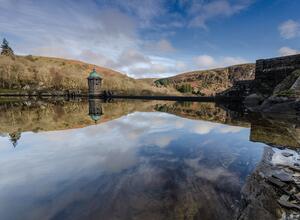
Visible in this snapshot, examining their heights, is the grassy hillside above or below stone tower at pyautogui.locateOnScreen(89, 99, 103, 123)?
above

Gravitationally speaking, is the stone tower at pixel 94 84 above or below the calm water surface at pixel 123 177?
above

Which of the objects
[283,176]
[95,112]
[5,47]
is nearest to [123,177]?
[283,176]

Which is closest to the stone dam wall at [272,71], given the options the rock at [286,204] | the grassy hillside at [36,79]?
the rock at [286,204]

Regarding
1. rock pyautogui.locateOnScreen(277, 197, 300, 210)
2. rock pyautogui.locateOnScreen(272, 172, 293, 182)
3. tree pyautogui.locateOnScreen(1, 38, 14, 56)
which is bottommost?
rock pyautogui.locateOnScreen(272, 172, 293, 182)

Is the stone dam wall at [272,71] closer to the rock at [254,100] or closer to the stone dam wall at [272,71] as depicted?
the stone dam wall at [272,71]

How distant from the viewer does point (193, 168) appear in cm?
769

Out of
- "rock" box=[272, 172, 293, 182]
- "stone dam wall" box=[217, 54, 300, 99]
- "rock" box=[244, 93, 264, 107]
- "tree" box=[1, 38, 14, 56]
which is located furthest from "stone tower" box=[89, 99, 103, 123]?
"tree" box=[1, 38, 14, 56]

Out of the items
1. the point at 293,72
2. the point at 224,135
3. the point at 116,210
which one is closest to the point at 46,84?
the point at 293,72

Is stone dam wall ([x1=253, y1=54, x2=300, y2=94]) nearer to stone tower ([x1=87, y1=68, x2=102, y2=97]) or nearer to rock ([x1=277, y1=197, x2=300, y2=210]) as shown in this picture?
rock ([x1=277, y1=197, x2=300, y2=210])

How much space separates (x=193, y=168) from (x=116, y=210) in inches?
141

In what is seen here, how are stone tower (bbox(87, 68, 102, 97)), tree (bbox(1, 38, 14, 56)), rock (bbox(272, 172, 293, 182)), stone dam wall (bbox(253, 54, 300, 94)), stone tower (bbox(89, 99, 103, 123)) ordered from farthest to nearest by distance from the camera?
tree (bbox(1, 38, 14, 56))
stone tower (bbox(87, 68, 102, 97))
stone dam wall (bbox(253, 54, 300, 94))
stone tower (bbox(89, 99, 103, 123))
rock (bbox(272, 172, 293, 182))

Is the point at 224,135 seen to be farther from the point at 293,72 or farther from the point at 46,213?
the point at 293,72

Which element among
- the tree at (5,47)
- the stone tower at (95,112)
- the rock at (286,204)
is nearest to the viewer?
the rock at (286,204)

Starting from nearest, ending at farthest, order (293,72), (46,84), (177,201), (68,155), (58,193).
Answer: (177,201) → (58,193) → (68,155) → (293,72) → (46,84)
